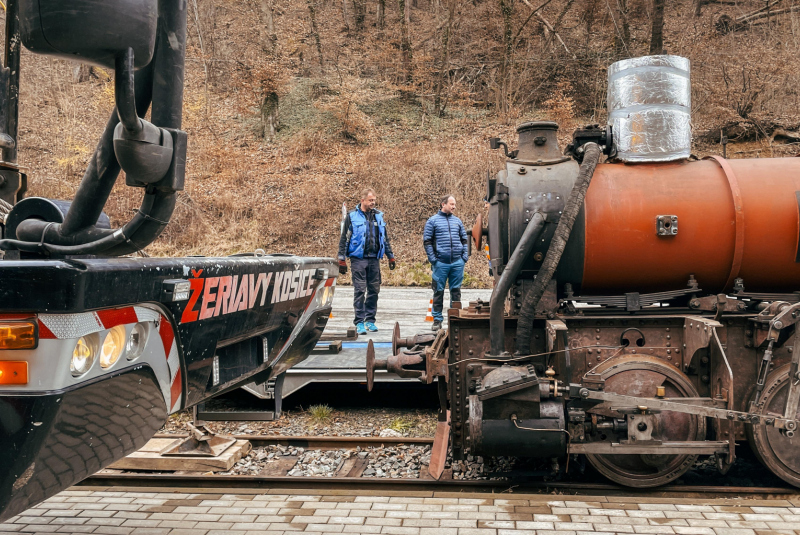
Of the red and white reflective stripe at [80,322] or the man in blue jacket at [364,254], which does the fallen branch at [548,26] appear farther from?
the red and white reflective stripe at [80,322]

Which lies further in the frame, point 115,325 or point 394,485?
point 394,485

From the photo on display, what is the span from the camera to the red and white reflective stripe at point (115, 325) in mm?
1869

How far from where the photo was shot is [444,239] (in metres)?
9.07

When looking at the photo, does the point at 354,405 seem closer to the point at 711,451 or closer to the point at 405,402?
the point at 405,402

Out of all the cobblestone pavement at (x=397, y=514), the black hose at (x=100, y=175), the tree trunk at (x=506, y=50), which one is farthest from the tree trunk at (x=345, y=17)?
the black hose at (x=100, y=175)

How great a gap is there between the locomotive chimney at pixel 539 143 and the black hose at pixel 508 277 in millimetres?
696

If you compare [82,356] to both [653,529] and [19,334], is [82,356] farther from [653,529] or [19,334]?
[653,529]

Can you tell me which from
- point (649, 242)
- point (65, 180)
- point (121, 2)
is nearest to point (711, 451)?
point (649, 242)

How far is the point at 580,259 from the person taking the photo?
4582mm

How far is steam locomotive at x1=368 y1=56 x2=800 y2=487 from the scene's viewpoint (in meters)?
4.12

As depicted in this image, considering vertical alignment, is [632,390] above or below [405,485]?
above

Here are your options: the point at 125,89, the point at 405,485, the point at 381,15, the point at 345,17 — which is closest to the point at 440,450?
the point at 405,485

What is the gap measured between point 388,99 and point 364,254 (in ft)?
59.3

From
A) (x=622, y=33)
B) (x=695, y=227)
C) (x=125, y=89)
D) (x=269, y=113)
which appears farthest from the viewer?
(x=622, y=33)
